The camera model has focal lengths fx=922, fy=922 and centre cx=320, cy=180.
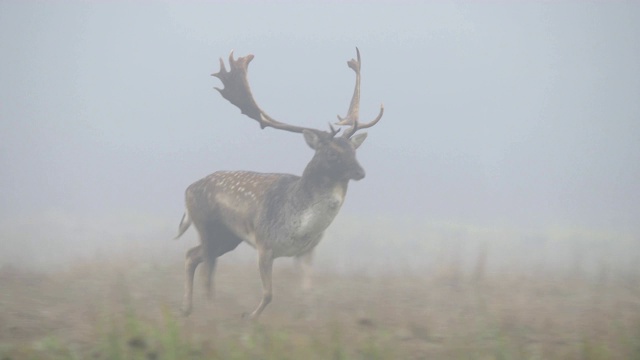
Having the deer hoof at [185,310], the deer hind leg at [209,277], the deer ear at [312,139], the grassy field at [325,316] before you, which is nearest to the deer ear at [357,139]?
the deer ear at [312,139]

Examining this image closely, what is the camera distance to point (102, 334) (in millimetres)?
7328

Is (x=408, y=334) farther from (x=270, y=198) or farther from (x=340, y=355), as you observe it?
(x=270, y=198)

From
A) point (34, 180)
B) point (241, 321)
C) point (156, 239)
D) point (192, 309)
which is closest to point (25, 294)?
point (192, 309)

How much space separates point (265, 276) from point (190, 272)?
124cm

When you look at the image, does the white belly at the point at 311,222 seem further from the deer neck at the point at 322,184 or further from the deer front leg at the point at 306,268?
the deer front leg at the point at 306,268

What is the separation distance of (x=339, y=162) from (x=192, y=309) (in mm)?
2331

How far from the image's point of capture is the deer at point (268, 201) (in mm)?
9406

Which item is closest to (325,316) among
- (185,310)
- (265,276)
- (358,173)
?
(265,276)

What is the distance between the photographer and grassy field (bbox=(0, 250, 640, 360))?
742cm

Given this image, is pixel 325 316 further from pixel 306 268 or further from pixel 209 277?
pixel 209 277

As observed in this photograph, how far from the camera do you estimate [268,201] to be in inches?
388

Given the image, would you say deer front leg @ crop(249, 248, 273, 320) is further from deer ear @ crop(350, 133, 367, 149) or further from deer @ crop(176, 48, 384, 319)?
deer ear @ crop(350, 133, 367, 149)

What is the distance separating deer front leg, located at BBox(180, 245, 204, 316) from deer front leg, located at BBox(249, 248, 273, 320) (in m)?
0.87

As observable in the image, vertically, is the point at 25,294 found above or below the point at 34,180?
above
